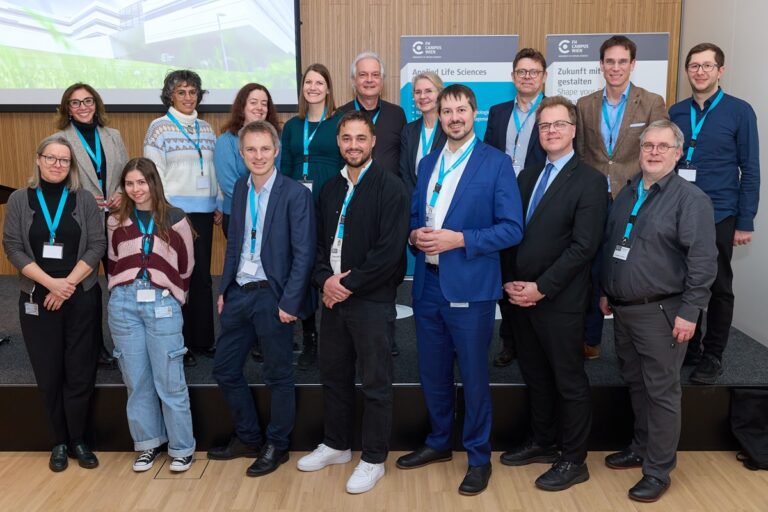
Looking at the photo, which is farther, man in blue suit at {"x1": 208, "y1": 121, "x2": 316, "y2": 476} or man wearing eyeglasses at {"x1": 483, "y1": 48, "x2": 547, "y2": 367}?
man wearing eyeglasses at {"x1": 483, "y1": 48, "x2": 547, "y2": 367}

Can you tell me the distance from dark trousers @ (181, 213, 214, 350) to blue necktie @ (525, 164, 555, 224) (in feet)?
5.80

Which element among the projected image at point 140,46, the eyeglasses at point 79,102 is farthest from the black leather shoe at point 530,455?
the projected image at point 140,46

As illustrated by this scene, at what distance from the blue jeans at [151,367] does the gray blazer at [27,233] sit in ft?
0.71

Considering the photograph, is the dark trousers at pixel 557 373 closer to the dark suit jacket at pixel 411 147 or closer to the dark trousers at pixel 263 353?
the dark suit jacket at pixel 411 147

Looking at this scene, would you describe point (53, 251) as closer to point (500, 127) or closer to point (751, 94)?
point (500, 127)

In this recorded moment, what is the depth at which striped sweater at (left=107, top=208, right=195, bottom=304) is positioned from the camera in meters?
3.04

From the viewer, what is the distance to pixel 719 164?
3402 millimetres

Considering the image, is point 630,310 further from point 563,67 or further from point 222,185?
point 563,67

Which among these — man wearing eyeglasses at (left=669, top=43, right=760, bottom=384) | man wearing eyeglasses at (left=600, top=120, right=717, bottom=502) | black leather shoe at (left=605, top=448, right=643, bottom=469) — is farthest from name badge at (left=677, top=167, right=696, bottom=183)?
black leather shoe at (left=605, top=448, right=643, bottom=469)

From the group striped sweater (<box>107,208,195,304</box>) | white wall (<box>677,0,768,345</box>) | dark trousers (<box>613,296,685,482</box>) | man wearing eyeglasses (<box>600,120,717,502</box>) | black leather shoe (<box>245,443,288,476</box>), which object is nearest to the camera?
man wearing eyeglasses (<box>600,120,717,502</box>)

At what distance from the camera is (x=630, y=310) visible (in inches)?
113

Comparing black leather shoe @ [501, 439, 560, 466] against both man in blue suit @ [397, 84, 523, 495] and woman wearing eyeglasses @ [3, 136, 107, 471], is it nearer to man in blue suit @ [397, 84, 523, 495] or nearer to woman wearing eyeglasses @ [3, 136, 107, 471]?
man in blue suit @ [397, 84, 523, 495]

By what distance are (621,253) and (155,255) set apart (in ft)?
6.93

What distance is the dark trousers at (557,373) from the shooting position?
2.92m
